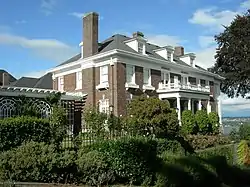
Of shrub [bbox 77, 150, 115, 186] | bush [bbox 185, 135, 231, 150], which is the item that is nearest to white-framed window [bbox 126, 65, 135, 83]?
bush [bbox 185, 135, 231, 150]

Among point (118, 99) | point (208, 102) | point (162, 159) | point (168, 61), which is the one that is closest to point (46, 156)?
point (162, 159)

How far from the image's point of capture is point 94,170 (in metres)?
11.6

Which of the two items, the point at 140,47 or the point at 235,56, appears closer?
→ the point at 140,47

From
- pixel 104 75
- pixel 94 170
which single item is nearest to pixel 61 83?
pixel 104 75

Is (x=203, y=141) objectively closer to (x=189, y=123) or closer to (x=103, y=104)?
(x=189, y=123)

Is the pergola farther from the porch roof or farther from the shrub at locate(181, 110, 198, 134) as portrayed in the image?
the shrub at locate(181, 110, 198, 134)

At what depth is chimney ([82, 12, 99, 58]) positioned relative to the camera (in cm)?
3250

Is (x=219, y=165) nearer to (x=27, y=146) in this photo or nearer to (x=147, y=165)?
(x=147, y=165)

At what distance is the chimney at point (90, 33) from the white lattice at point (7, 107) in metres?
11.9

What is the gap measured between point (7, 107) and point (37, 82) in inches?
976

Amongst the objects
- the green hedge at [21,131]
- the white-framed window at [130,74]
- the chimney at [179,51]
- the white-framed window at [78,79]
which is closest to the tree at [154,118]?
the green hedge at [21,131]

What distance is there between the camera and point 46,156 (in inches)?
440

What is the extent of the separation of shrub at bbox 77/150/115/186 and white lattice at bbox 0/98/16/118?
1158 centimetres

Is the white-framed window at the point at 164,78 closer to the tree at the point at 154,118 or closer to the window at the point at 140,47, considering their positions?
the window at the point at 140,47
